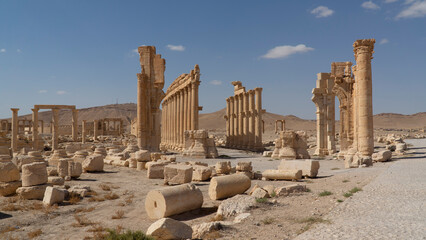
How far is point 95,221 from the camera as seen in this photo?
7.88 m

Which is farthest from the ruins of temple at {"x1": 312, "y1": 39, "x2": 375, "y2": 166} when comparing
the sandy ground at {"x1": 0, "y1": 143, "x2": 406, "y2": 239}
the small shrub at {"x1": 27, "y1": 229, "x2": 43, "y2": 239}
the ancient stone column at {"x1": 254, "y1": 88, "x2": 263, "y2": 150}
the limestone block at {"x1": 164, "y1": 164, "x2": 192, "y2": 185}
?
the small shrub at {"x1": 27, "y1": 229, "x2": 43, "y2": 239}

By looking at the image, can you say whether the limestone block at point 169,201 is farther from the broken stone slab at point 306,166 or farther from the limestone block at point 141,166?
the limestone block at point 141,166

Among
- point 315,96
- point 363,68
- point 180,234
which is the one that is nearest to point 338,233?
point 180,234

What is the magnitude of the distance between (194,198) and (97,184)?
5884 mm

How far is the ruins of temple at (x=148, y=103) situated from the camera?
2522cm

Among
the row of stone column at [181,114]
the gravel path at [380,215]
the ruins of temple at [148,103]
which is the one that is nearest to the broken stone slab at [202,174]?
the gravel path at [380,215]

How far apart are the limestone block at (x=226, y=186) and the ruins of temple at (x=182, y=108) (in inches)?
666

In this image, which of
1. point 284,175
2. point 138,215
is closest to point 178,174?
point 138,215

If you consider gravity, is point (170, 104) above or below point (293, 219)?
above

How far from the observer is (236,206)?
7.80 metres

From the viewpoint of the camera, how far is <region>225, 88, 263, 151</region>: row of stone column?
30891 mm

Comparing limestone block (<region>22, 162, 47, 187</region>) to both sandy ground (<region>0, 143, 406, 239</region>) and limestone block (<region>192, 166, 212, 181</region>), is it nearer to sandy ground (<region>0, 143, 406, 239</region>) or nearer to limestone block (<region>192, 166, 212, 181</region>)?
sandy ground (<region>0, 143, 406, 239</region>)

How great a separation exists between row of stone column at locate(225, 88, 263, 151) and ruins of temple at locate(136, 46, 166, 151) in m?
9.36

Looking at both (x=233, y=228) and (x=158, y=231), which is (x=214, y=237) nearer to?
(x=233, y=228)
